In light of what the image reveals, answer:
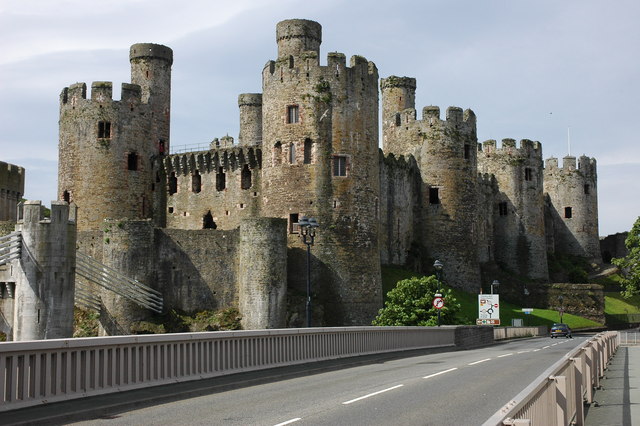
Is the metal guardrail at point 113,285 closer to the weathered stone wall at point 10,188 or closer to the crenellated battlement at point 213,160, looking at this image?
the crenellated battlement at point 213,160

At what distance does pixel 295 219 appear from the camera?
50000 millimetres

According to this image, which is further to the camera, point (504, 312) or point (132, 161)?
point (504, 312)

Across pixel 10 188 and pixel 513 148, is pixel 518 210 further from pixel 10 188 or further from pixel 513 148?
pixel 10 188

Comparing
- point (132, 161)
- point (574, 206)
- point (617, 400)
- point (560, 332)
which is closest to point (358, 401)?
point (617, 400)

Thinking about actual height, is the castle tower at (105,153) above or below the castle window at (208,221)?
above

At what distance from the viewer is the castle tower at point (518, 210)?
79438 mm

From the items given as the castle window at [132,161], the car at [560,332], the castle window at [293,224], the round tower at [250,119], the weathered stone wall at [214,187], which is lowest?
the car at [560,332]

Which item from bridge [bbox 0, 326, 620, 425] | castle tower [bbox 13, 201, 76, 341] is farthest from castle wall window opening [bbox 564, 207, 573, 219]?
bridge [bbox 0, 326, 620, 425]

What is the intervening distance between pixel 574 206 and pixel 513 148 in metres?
16.5

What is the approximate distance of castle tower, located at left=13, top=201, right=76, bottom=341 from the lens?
121ft

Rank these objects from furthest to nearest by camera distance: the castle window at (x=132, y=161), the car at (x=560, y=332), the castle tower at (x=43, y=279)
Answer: the castle window at (x=132, y=161) → the car at (x=560, y=332) → the castle tower at (x=43, y=279)

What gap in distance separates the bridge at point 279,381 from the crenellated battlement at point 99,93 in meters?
35.9

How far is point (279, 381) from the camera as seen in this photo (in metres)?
20.3

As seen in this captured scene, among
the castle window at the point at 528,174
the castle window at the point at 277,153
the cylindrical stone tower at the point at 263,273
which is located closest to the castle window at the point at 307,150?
the castle window at the point at 277,153
